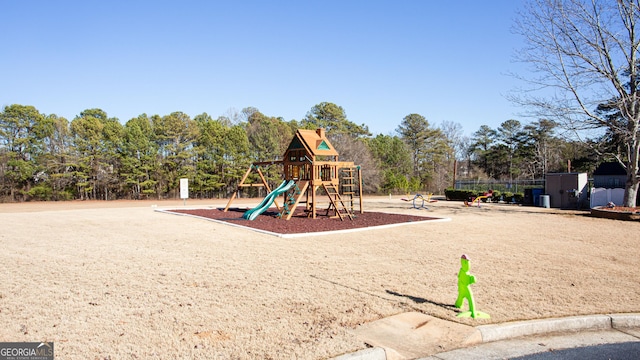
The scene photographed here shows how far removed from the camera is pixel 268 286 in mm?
6590

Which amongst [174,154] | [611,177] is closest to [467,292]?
[611,177]

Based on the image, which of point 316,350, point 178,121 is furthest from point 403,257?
point 178,121

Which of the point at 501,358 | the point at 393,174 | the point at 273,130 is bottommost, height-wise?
the point at 501,358

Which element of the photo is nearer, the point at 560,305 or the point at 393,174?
the point at 560,305

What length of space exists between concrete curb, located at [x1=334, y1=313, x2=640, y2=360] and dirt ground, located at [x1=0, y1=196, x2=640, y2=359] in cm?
21

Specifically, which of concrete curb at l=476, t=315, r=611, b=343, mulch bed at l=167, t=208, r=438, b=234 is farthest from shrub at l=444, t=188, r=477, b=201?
concrete curb at l=476, t=315, r=611, b=343

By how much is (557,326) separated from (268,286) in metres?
3.96

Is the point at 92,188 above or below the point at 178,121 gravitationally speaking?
below

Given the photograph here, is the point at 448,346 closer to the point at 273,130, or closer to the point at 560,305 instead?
the point at 560,305

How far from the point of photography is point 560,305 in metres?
5.70

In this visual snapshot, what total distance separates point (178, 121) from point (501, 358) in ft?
133

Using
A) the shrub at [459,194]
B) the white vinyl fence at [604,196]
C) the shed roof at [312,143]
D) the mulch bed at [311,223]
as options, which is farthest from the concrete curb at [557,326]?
the shrub at [459,194]

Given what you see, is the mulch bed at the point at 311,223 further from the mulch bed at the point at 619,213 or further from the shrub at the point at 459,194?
the shrub at the point at 459,194

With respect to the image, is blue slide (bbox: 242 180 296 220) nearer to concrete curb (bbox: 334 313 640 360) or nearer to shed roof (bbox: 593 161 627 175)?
concrete curb (bbox: 334 313 640 360)
